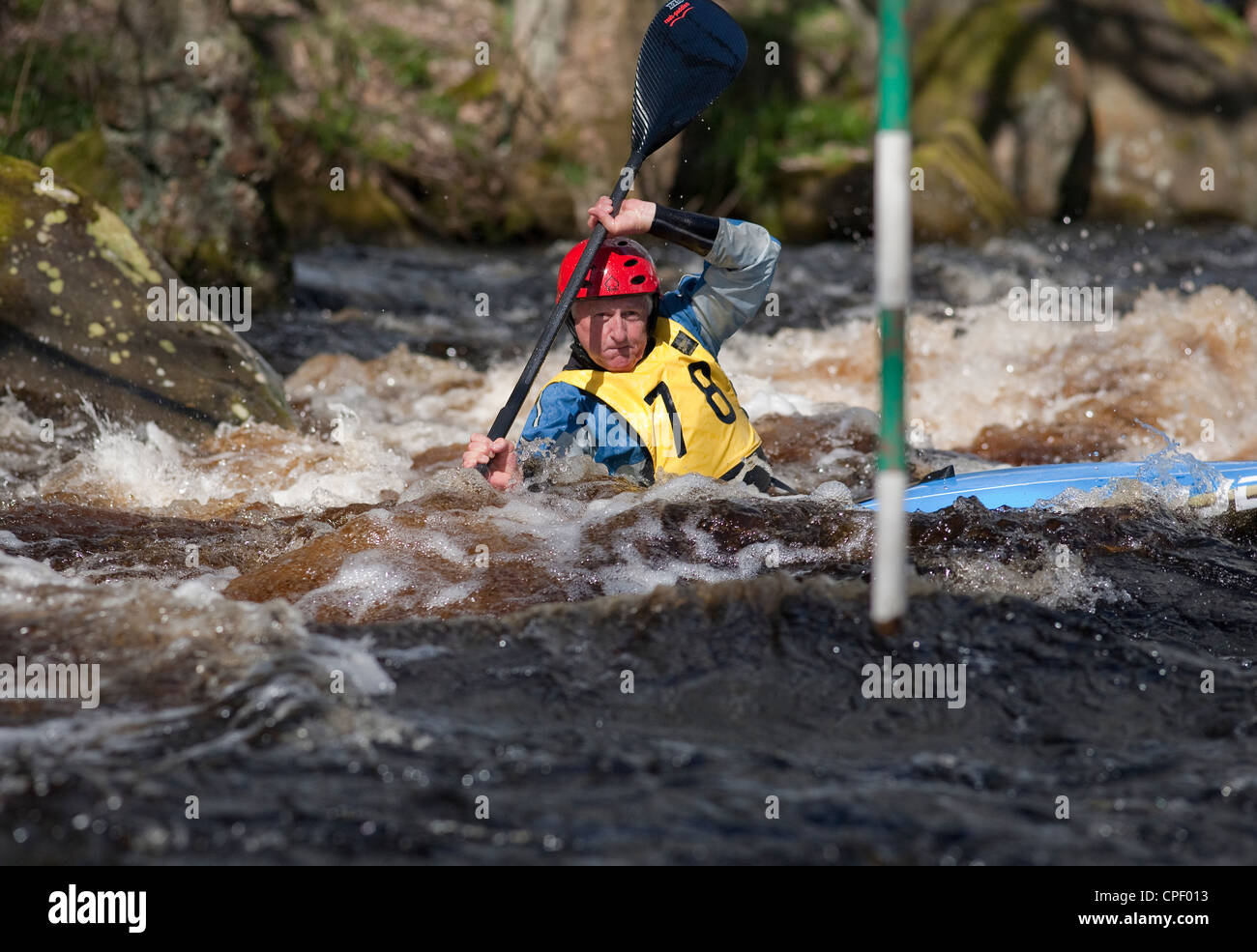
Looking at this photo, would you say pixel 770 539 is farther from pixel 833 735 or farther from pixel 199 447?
pixel 199 447

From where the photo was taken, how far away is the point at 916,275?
9.34 metres

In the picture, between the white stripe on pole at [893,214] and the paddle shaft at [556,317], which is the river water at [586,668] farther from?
the white stripe on pole at [893,214]

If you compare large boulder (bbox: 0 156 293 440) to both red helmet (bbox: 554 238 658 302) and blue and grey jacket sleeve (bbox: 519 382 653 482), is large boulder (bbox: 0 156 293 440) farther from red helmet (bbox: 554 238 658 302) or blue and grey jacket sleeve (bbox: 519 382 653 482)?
red helmet (bbox: 554 238 658 302)

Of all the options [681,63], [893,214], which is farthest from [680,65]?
[893,214]

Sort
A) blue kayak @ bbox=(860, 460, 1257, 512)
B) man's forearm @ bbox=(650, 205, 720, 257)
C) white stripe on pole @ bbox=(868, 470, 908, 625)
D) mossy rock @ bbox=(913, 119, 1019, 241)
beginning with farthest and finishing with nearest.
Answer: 1. mossy rock @ bbox=(913, 119, 1019, 241)
2. man's forearm @ bbox=(650, 205, 720, 257)
3. blue kayak @ bbox=(860, 460, 1257, 512)
4. white stripe on pole @ bbox=(868, 470, 908, 625)

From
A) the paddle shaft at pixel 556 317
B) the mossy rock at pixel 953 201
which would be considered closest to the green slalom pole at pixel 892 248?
the paddle shaft at pixel 556 317

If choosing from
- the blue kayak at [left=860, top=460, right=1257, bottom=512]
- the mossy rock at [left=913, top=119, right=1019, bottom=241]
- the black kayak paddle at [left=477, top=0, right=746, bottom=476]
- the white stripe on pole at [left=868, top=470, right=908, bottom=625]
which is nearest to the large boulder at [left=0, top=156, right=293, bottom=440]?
the black kayak paddle at [left=477, top=0, right=746, bottom=476]

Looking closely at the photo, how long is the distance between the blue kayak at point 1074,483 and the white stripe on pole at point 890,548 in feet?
4.35

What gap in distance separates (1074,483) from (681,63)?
1.93 metres

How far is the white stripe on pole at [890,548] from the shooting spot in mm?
2424

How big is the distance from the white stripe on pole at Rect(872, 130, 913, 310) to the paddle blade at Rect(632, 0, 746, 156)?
7.10 ft

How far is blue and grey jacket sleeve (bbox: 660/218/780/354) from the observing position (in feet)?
13.5

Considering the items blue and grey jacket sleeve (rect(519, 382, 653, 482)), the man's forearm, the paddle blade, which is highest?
the paddle blade

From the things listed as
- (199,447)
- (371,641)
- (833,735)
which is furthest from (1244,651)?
(199,447)
